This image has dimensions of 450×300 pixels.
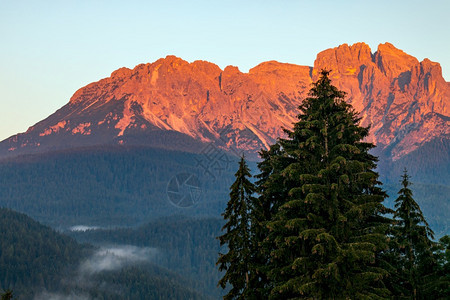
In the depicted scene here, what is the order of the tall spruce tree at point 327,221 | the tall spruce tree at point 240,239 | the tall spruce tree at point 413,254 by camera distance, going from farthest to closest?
1. the tall spruce tree at point 240,239
2. the tall spruce tree at point 413,254
3. the tall spruce tree at point 327,221

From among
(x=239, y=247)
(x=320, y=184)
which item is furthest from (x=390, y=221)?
(x=239, y=247)

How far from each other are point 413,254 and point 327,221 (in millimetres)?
10075

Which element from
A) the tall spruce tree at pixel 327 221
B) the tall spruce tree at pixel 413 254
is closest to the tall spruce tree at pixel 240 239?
the tall spruce tree at pixel 327 221

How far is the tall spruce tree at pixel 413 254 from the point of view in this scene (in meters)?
35.8

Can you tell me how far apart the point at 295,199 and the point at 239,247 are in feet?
29.1

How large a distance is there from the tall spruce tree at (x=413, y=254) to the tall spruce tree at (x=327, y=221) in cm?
475

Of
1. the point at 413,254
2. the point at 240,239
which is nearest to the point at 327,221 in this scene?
the point at 240,239

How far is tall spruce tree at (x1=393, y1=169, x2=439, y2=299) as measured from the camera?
35.8m

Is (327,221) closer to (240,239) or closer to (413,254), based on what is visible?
(240,239)

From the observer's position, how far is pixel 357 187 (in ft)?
102

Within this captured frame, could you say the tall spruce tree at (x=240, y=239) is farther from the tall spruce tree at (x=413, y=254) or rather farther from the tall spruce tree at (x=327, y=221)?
the tall spruce tree at (x=413, y=254)

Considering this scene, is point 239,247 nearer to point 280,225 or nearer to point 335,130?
point 280,225

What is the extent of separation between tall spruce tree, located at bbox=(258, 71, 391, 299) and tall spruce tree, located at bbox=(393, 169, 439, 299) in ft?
15.6

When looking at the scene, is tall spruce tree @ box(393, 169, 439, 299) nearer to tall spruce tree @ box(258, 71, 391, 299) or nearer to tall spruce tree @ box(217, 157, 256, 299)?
tall spruce tree @ box(258, 71, 391, 299)
